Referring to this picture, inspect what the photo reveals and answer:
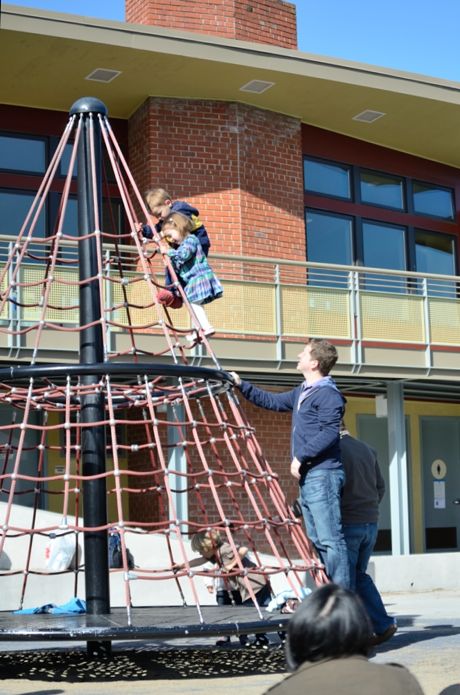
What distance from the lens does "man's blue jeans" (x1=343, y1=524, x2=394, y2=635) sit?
7.92 meters

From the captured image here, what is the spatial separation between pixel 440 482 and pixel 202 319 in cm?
1559

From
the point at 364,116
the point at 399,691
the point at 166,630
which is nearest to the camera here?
the point at 399,691

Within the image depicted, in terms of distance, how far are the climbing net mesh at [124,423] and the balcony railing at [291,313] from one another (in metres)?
0.07

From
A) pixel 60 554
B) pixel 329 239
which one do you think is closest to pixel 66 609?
pixel 60 554

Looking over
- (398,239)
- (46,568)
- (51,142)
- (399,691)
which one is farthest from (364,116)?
(399,691)

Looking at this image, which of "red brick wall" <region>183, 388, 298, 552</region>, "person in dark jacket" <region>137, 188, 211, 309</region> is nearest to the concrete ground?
"person in dark jacket" <region>137, 188, 211, 309</region>

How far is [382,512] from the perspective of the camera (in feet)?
73.5

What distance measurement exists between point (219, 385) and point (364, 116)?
44.6 feet

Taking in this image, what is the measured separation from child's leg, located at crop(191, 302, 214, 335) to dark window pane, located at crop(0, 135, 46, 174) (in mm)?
10470

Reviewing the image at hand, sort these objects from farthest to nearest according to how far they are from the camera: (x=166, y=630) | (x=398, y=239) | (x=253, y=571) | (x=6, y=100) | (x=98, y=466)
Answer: (x=398, y=239) < (x=6, y=100) < (x=98, y=466) < (x=253, y=571) < (x=166, y=630)

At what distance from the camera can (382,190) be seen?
22109mm

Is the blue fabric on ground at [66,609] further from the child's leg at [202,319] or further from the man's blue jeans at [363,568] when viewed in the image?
the child's leg at [202,319]

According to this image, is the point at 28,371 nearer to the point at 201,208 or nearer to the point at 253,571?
the point at 253,571

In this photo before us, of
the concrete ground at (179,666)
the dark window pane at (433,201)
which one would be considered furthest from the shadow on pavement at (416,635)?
the dark window pane at (433,201)
